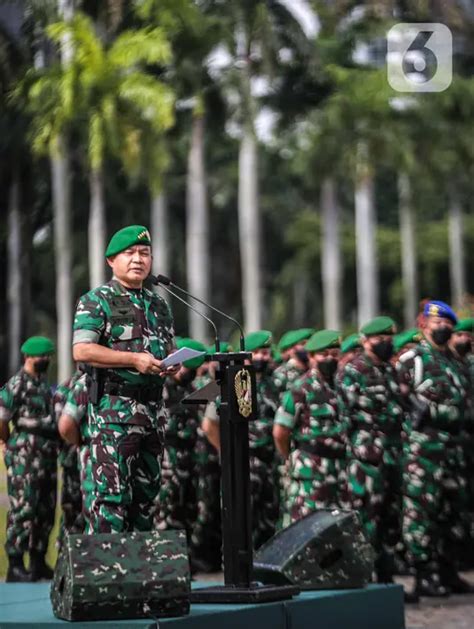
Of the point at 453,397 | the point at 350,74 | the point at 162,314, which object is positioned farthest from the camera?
the point at 350,74

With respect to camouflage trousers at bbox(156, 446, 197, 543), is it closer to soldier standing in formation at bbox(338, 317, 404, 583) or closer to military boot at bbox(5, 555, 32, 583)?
military boot at bbox(5, 555, 32, 583)

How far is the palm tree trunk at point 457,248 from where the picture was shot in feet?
189

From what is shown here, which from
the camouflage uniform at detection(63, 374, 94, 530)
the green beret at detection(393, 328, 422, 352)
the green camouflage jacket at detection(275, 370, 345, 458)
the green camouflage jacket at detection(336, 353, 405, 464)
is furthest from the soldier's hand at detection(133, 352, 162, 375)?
the green beret at detection(393, 328, 422, 352)

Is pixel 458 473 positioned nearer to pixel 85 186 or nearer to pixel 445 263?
pixel 85 186

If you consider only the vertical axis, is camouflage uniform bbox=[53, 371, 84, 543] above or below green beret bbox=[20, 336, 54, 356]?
below

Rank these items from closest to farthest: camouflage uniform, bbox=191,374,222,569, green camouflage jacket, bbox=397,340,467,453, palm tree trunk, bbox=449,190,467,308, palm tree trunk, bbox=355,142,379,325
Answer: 1. green camouflage jacket, bbox=397,340,467,453
2. camouflage uniform, bbox=191,374,222,569
3. palm tree trunk, bbox=355,142,379,325
4. palm tree trunk, bbox=449,190,467,308

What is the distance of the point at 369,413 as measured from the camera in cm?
1134

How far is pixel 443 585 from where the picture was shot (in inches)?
447

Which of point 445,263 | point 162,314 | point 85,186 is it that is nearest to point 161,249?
point 85,186

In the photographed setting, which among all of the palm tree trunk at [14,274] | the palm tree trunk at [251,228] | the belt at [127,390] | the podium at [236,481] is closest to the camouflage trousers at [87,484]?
the belt at [127,390]

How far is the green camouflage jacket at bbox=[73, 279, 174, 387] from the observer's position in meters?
7.90

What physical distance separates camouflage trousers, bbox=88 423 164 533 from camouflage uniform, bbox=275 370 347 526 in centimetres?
291

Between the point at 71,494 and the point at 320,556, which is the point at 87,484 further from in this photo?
the point at 71,494

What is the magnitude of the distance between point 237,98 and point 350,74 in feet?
20.7
